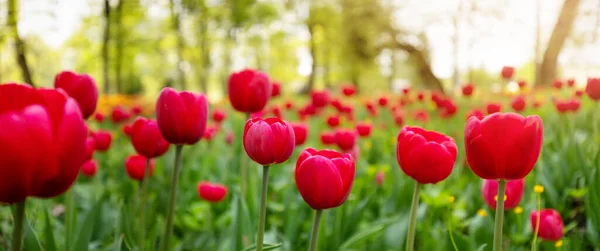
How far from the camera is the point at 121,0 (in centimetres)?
1327

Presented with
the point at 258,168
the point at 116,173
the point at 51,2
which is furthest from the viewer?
the point at 51,2

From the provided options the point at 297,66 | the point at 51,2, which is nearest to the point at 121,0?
the point at 51,2

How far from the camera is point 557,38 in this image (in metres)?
13.1

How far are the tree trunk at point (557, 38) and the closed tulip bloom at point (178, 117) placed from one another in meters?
12.3

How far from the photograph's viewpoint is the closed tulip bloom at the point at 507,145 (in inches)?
39.2

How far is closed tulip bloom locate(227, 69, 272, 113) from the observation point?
184 centimetres

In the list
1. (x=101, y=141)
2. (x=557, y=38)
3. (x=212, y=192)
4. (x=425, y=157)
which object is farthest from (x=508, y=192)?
(x=557, y=38)

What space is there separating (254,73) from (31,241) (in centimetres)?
90

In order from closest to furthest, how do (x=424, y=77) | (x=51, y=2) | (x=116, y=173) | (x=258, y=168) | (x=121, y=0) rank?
(x=258, y=168) → (x=116, y=173) → (x=51, y=2) → (x=121, y=0) → (x=424, y=77)

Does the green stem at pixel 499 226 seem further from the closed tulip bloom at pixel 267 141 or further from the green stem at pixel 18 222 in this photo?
the green stem at pixel 18 222

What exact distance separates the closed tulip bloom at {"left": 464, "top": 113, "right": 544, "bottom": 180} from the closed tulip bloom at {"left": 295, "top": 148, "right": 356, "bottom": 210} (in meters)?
0.28

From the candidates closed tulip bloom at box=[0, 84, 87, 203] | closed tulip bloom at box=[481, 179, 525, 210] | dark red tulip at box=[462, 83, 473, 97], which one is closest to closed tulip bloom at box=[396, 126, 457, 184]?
closed tulip bloom at box=[481, 179, 525, 210]

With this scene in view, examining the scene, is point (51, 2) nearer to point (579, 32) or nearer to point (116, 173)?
point (116, 173)

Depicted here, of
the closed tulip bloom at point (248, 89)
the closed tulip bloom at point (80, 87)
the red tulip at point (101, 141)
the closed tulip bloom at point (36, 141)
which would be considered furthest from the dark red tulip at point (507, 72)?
the closed tulip bloom at point (36, 141)
